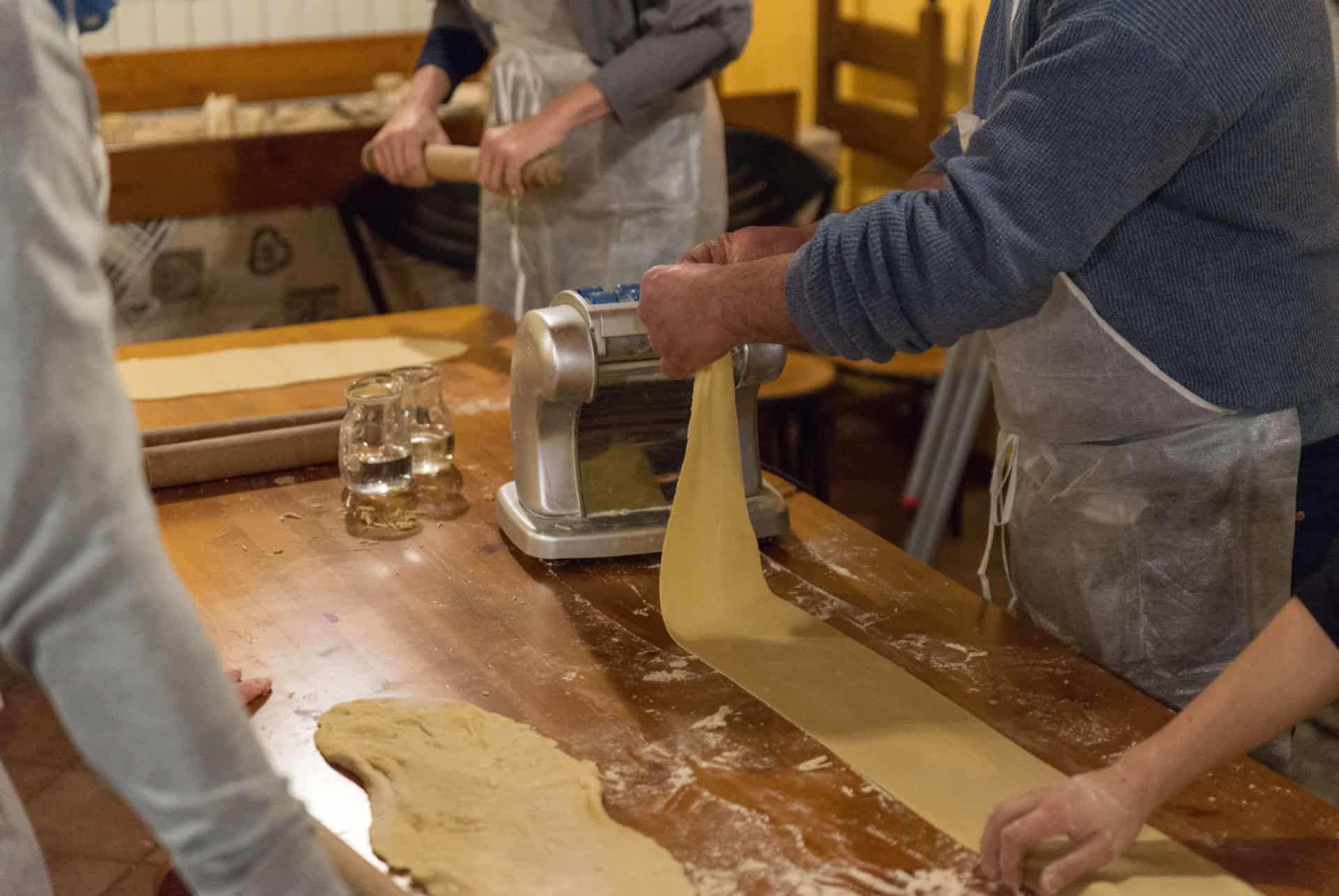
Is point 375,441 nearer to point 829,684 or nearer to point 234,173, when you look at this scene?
point 829,684

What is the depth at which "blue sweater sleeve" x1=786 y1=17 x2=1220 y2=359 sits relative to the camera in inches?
45.0

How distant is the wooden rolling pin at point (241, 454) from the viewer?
1.79 meters

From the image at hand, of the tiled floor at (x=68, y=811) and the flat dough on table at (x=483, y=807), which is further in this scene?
the tiled floor at (x=68, y=811)

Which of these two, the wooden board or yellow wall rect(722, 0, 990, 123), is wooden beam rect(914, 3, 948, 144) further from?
the wooden board

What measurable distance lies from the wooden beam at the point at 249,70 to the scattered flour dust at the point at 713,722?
3254 mm

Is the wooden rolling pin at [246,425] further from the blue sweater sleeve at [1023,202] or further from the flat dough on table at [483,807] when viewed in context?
the blue sweater sleeve at [1023,202]

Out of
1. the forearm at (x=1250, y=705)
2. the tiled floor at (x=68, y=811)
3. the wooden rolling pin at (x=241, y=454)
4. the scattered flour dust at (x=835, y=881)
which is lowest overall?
the tiled floor at (x=68, y=811)

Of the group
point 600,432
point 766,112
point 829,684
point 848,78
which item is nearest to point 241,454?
point 600,432

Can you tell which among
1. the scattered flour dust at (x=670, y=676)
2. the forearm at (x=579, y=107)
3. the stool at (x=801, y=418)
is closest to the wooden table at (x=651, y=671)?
the scattered flour dust at (x=670, y=676)

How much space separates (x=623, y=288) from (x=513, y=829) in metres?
0.67

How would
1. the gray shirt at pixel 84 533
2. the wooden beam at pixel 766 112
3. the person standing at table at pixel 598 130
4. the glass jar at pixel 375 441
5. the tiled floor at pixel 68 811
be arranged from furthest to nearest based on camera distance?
the wooden beam at pixel 766 112 < the person standing at table at pixel 598 130 < the glass jar at pixel 375 441 < the tiled floor at pixel 68 811 < the gray shirt at pixel 84 533

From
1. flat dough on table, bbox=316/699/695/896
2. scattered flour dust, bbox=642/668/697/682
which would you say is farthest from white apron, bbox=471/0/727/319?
flat dough on table, bbox=316/699/695/896

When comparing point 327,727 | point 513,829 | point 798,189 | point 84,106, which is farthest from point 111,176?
point 84,106

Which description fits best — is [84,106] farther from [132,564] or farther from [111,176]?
[111,176]
